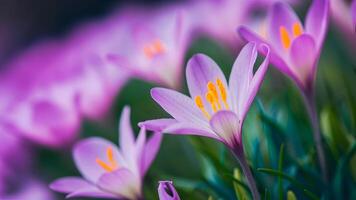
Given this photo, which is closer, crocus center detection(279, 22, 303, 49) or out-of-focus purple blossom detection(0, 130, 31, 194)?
crocus center detection(279, 22, 303, 49)

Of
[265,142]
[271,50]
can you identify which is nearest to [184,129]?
[271,50]

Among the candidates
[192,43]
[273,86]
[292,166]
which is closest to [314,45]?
[292,166]

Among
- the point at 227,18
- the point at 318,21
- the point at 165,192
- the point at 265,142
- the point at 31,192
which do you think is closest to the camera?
the point at 165,192

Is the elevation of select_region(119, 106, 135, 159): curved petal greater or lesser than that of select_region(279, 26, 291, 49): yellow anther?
lesser

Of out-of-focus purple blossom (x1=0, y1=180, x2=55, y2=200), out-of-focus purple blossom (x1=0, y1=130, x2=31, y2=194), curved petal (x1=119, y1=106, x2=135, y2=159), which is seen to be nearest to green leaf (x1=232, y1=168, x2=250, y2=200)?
curved petal (x1=119, y1=106, x2=135, y2=159)

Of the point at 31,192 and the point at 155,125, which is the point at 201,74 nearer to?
the point at 155,125

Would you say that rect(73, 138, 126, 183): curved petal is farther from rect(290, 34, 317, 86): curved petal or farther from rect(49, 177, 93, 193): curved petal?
rect(290, 34, 317, 86): curved petal
